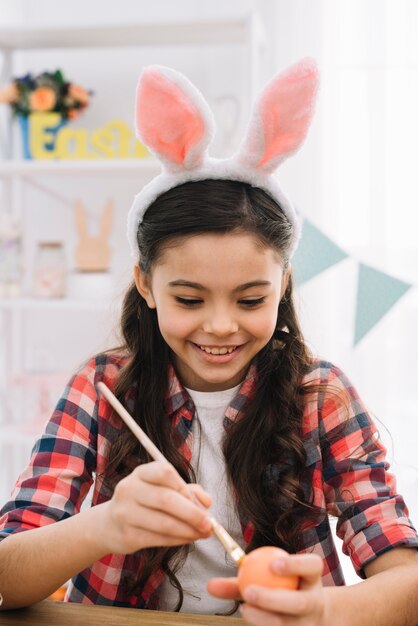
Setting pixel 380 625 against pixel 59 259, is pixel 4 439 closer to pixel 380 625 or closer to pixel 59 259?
pixel 59 259

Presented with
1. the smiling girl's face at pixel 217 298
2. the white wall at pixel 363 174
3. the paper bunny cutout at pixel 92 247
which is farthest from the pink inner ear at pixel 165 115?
the paper bunny cutout at pixel 92 247

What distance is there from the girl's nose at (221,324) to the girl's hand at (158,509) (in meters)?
0.27

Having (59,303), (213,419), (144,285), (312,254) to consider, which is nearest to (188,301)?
(144,285)

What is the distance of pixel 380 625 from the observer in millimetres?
861

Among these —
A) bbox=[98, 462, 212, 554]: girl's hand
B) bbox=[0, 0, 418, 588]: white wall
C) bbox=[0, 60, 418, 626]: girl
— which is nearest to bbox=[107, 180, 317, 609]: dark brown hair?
bbox=[0, 60, 418, 626]: girl

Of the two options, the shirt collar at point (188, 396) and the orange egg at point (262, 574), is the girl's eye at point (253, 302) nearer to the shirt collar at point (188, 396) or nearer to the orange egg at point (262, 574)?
the shirt collar at point (188, 396)

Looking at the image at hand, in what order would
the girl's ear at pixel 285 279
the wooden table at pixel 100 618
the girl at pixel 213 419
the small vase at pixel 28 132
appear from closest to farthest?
1. the wooden table at pixel 100 618
2. the girl at pixel 213 419
3. the girl's ear at pixel 285 279
4. the small vase at pixel 28 132

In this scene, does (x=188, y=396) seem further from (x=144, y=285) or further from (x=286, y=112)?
(x=286, y=112)

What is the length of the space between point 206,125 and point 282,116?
0.34 ft

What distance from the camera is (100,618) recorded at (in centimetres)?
83

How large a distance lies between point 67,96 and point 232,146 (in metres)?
0.56

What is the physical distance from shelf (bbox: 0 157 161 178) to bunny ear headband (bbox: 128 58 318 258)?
4.14ft

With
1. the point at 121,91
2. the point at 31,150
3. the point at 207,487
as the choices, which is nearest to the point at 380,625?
the point at 207,487

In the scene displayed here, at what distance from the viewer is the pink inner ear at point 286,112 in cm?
97
